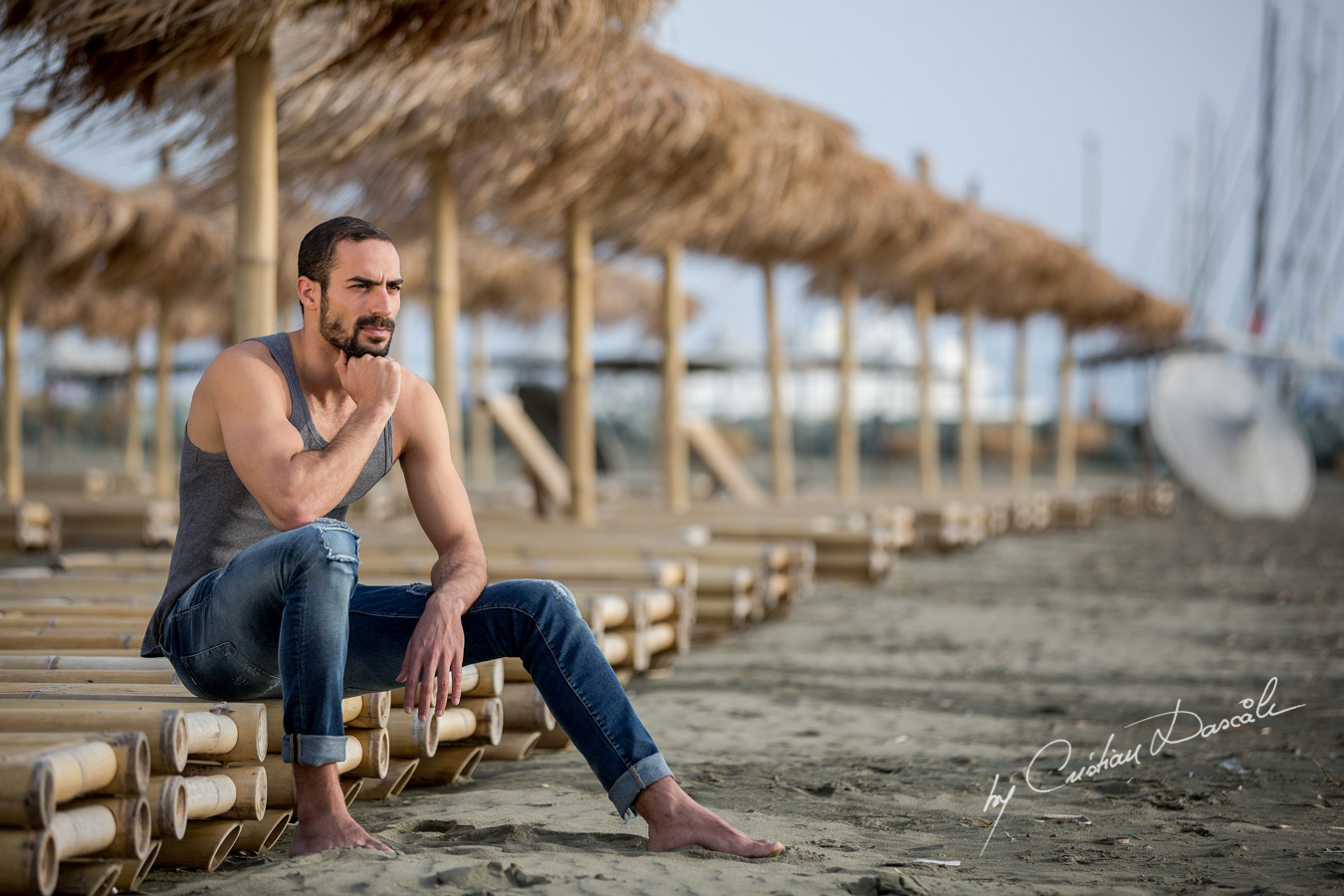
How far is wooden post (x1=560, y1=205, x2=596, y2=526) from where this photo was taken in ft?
21.6

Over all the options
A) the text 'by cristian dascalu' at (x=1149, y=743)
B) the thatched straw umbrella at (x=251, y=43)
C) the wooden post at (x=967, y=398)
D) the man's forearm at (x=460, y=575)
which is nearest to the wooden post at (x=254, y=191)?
the thatched straw umbrella at (x=251, y=43)

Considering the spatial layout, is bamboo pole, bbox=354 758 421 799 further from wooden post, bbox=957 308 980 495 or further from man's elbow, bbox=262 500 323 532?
wooden post, bbox=957 308 980 495

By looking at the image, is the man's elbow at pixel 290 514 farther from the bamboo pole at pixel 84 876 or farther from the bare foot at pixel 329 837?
the bamboo pole at pixel 84 876

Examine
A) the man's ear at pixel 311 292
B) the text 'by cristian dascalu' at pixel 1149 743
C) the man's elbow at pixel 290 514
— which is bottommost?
the text 'by cristian dascalu' at pixel 1149 743

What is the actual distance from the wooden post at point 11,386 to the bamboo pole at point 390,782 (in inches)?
273

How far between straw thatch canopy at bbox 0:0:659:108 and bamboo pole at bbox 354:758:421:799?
6.98ft

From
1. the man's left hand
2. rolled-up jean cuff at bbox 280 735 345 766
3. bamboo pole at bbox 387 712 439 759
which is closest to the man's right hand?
the man's left hand

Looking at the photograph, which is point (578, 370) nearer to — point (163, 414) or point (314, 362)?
point (314, 362)

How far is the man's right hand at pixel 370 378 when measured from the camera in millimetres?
2455

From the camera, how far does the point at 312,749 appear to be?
2.24m

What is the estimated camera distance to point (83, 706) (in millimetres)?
2174

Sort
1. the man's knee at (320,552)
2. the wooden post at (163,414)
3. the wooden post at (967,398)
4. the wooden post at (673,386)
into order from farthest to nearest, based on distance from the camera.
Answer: the wooden post at (967,398) → the wooden post at (163,414) → the wooden post at (673,386) → the man's knee at (320,552)

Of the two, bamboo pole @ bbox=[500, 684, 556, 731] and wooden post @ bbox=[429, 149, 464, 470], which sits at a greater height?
wooden post @ bbox=[429, 149, 464, 470]

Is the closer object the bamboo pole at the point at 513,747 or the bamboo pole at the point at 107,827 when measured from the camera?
the bamboo pole at the point at 107,827
